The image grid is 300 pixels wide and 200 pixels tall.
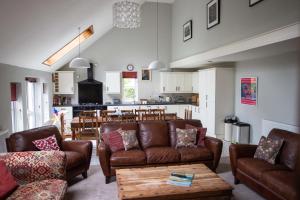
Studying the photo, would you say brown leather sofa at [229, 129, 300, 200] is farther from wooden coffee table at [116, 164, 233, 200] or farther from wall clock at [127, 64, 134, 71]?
wall clock at [127, 64, 134, 71]

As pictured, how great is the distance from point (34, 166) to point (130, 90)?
6.40 metres

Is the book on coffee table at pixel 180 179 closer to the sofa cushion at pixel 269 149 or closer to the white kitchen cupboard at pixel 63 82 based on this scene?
the sofa cushion at pixel 269 149

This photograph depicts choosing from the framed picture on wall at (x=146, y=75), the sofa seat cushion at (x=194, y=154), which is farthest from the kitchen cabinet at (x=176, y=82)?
the sofa seat cushion at (x=194, y=154)

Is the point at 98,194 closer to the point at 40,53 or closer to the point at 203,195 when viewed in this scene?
the point at 203,195

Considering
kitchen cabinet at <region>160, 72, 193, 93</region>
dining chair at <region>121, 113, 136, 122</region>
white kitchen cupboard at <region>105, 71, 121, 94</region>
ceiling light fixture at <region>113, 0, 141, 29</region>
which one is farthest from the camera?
kitchen cabinet at <region>160, 72, 193, 93</region>

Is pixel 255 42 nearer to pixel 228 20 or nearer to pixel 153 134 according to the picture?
pixel 228 20

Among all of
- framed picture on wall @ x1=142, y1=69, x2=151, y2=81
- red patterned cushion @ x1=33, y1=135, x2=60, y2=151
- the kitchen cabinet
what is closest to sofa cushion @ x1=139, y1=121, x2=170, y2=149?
red patterned cushion @ x1=33, y1=135, x2=60, y2=151

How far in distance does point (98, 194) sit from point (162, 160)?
1128mm

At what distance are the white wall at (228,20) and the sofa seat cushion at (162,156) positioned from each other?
269 centimetres

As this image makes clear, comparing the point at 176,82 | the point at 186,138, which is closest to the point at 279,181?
the point at 186,138

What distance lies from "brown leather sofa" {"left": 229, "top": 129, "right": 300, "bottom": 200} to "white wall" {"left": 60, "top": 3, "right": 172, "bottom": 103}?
230 inches

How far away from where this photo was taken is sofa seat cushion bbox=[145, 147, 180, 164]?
372cm

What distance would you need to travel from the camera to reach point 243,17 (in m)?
4.61

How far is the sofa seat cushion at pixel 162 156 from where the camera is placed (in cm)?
372
